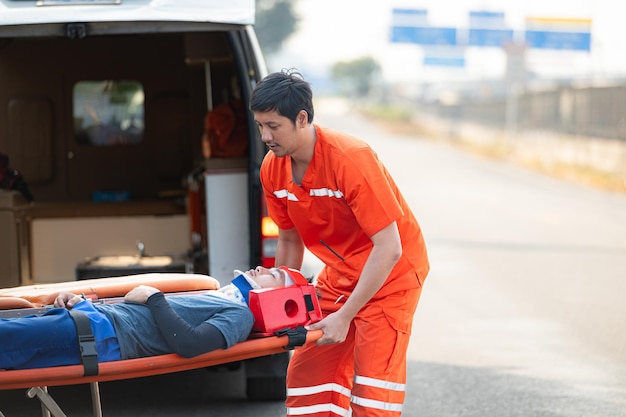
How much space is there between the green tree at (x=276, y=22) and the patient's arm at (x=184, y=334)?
173ft

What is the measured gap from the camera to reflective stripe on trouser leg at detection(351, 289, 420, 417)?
A: 4.32 metres

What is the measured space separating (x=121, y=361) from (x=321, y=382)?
0.94 m

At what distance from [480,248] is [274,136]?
9.81 m

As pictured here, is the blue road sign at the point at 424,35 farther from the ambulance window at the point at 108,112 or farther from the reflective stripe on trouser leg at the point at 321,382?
the reflective stripe on trouser leg at the point at 321,382

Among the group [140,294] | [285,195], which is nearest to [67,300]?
[140,294]

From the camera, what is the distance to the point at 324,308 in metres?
4.61

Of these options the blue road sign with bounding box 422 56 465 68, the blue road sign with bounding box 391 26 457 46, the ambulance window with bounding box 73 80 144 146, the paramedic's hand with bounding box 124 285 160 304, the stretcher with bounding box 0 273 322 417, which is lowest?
the stretcher with bounding box 0 273 322 417

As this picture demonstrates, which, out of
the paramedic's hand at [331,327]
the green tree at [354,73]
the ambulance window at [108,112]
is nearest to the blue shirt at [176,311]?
the paramedic's hand at [331,327]

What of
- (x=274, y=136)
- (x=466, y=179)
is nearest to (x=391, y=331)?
(x=274, y=136)

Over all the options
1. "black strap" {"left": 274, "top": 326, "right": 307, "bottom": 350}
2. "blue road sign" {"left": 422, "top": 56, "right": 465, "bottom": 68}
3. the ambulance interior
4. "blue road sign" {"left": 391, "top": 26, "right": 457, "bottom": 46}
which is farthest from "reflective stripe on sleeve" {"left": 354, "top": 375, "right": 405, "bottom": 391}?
"blue road sign" {"left": 422, "top": 56, "right": 465, "bottom": 68}

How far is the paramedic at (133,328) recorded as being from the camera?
3922mm

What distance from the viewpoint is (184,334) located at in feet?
13.1

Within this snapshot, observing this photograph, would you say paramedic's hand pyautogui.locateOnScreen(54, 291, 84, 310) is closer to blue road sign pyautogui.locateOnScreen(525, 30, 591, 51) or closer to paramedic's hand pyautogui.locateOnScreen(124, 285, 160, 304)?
paramedic's hand pyautogui.locateOnScreen(124, 285, 160, 304)

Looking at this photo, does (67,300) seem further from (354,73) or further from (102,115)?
(354,73)
